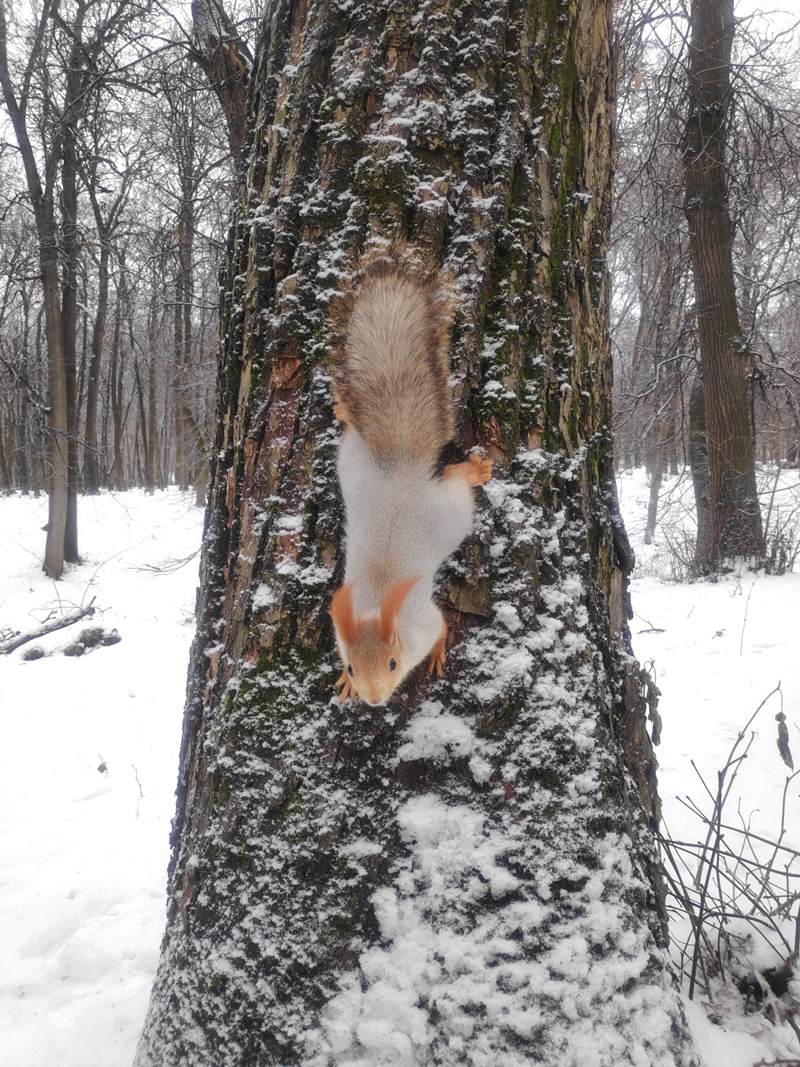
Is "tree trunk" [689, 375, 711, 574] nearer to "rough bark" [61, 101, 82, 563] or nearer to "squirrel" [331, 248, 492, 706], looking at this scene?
"squirrel" [331, 248, 492, 706]

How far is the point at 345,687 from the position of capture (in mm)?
1061

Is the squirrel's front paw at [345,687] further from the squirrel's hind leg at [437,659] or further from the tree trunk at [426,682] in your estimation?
the squirrel's hind leg at [437,659]

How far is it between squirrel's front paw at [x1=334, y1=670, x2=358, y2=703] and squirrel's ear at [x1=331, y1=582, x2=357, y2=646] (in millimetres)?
71

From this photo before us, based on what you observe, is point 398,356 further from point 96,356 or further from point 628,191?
point 96,356

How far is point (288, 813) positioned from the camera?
3.45 feet

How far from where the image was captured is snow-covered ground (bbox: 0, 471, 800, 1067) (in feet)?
5.10

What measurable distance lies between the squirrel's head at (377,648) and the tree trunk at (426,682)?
59 mm

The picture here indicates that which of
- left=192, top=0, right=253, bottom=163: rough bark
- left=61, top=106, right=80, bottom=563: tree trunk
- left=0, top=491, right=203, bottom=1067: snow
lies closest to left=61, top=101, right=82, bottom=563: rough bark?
left=61, top=106, right=80, bottom=563: tree trunk

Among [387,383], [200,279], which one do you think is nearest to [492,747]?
[387,383]

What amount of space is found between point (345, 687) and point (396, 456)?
0.43m

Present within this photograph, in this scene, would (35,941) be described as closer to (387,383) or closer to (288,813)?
(288,813)

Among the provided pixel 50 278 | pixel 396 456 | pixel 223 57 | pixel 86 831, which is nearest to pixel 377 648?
pixel 396 456

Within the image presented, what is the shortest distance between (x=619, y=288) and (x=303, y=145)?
11.2 metres

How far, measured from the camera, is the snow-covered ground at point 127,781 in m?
1.55
